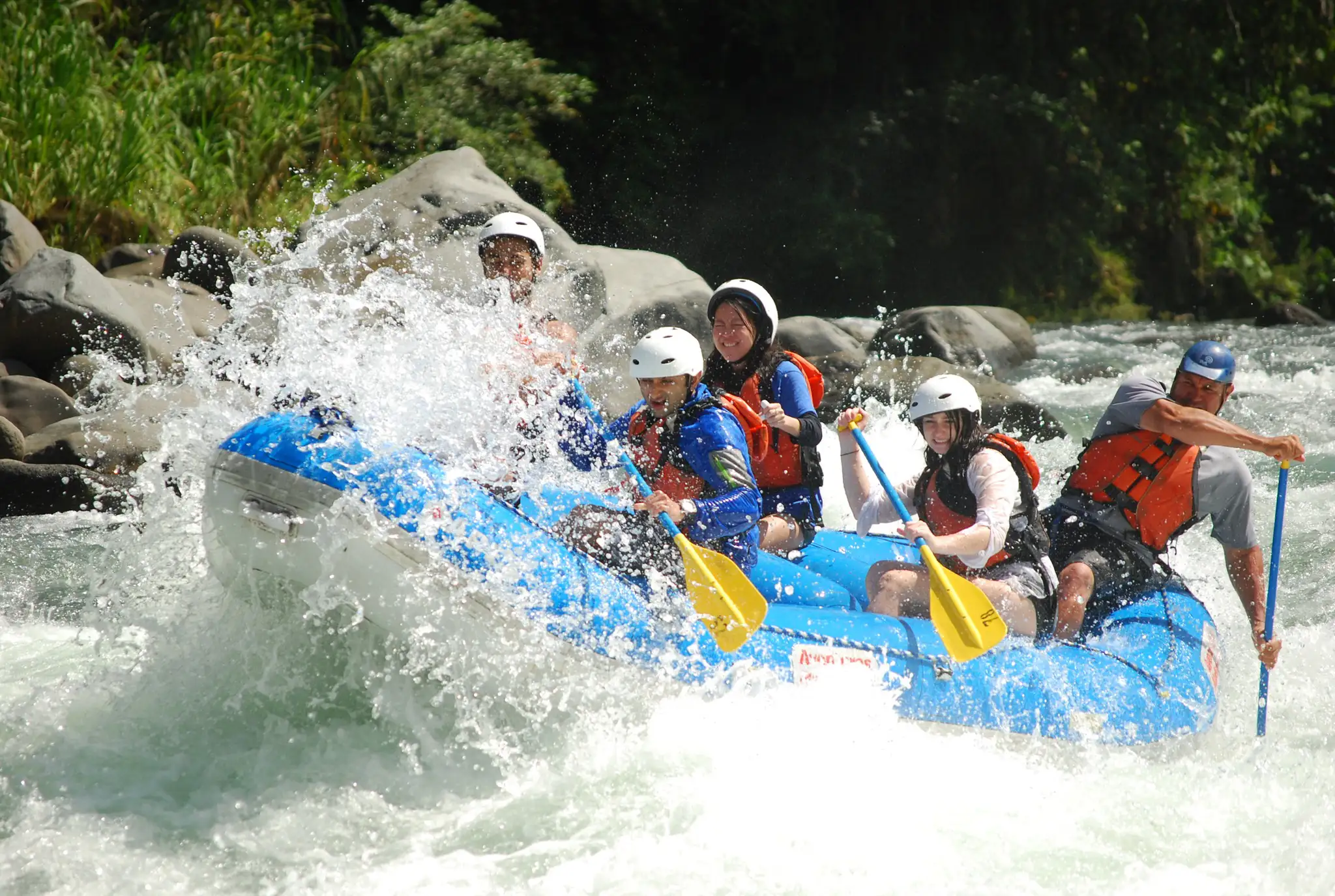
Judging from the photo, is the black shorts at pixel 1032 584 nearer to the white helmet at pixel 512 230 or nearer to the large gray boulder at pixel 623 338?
the white helmet at pixel 512 230

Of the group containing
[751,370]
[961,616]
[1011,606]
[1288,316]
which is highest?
[751,370]

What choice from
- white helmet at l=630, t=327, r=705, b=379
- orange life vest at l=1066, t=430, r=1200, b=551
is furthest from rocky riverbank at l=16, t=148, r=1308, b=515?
orange life vest at l=1066, t=430, r=1200, b=551

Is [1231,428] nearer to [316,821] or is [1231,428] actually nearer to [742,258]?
[316,821]

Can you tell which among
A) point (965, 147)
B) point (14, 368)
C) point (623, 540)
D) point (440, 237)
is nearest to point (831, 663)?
point (623, 540)

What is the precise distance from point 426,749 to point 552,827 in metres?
0.49

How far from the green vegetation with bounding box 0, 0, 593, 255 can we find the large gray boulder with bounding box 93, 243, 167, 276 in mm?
297

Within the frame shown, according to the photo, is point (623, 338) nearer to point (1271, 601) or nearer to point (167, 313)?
point (167, 313)

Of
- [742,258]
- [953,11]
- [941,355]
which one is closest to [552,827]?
[941,355]

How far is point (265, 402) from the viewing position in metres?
3.98

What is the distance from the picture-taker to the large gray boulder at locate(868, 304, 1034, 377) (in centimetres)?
1141

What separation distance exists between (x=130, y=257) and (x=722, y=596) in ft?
23.9

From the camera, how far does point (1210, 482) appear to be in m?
4.55

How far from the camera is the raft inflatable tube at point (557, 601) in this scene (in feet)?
11.8

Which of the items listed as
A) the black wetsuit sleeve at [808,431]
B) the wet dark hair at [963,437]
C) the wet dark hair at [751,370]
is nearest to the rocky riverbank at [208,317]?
the wet dark hair at [751,370]
